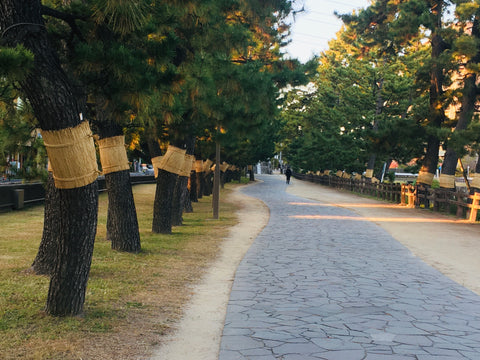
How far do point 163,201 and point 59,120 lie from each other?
8299mm

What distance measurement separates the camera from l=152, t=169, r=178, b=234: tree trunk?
1371cm

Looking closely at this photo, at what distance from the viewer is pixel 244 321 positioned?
20.2 ft

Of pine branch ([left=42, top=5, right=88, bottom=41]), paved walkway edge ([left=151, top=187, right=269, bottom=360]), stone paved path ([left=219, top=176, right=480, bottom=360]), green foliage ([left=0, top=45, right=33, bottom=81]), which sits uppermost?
pine branch ([left=42, top=5, right=88, bottom=41])

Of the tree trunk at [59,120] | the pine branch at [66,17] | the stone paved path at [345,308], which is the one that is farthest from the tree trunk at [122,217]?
the tree trunk at [59,120]

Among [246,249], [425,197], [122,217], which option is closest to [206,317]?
[122,217]

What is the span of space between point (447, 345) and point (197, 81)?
606 centimetres

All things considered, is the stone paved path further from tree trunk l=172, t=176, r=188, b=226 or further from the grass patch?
tree trunk l=172, t=176, r=188, b=226

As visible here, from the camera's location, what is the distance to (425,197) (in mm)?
24953

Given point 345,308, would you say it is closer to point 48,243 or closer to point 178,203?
point 48,243

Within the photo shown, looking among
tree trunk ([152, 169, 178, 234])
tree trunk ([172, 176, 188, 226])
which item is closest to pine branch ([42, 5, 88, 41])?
tree trunk ([152, 169, 178, 234])

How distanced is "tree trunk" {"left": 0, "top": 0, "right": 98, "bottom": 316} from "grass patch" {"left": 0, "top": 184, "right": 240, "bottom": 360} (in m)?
0.33

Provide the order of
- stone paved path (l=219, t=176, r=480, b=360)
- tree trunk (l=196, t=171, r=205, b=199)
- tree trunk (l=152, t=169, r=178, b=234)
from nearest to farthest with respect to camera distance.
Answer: stone paved path (l=219, t=176, r=480, b=360) → tree trunk (l=152, t=169, r=178, b=234) → tree trunk (l=196, t=171, r=205, b=199)

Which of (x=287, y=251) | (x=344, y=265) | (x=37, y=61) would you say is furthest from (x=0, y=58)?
(x=287, y=251)

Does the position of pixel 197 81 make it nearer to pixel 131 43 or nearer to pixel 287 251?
pixel 131 43
